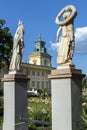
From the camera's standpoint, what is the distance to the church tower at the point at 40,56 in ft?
337

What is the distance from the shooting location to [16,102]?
1199 centimetres

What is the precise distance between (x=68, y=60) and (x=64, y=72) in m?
0.43

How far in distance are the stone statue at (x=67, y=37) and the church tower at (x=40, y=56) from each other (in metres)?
92.0

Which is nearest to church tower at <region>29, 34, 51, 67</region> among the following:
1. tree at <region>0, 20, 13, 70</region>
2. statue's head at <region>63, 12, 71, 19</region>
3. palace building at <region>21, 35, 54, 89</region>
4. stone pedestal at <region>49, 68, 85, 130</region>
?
palace building at <region>21, 35, 54, 89</region>

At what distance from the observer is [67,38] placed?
916 cm

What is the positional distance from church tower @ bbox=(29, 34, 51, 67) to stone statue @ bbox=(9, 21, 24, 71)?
88.8 meters

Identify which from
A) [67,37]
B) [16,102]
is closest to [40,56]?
[16,102]

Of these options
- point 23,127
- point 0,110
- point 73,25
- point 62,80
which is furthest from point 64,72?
point 0,110

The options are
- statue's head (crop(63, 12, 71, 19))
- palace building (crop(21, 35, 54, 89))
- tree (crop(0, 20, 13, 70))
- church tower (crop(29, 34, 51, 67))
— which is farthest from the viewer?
church tower (crop(29, 34, 51, 67))

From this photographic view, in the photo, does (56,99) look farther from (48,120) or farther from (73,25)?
(48,120)

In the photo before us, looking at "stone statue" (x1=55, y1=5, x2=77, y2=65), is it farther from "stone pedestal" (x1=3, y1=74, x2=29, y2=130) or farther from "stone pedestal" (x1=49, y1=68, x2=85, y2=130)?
"stone pedestal" (x1=3, y1=74, x2=29, y2=130)

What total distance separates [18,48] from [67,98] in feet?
13.4

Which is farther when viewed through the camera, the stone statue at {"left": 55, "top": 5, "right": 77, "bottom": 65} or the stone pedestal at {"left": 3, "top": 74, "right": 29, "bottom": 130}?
the stone pedestal at {"left": 3, "top": 74, "right": 29, "bottom": 130}

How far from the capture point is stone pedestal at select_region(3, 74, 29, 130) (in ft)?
39.0
